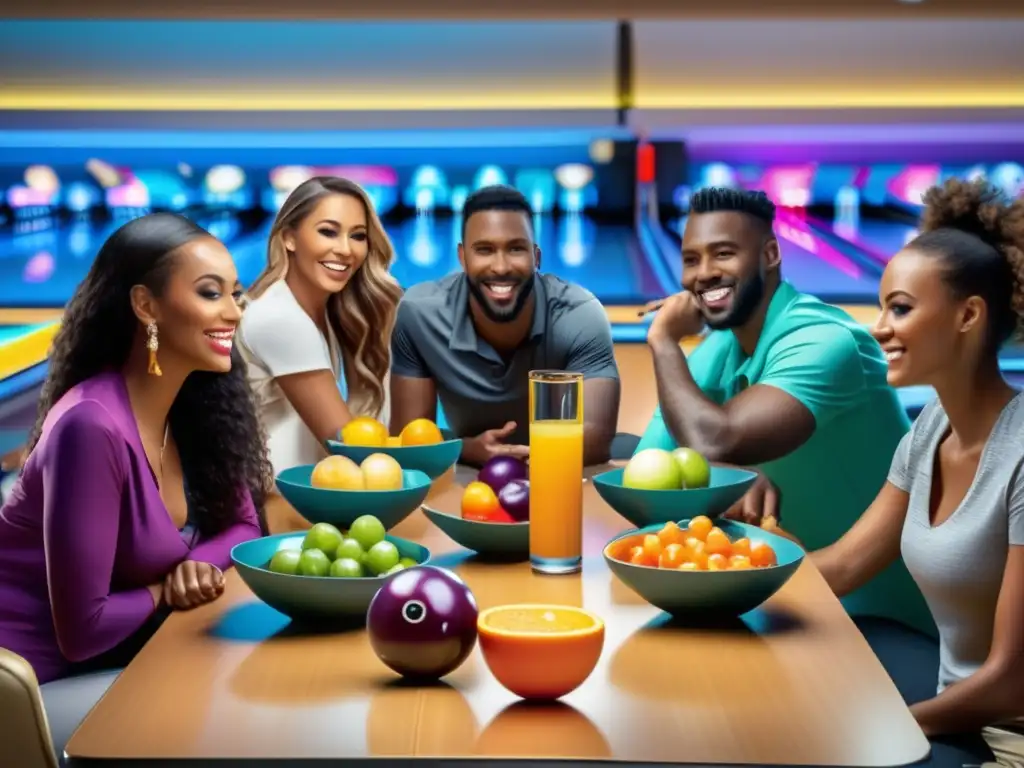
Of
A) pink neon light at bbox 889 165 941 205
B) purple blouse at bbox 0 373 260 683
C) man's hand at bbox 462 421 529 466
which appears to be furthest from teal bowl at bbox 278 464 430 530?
pink neon light at bbox 889 165 941 205

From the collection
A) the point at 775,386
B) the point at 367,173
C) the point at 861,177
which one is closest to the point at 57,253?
the point at 367,173

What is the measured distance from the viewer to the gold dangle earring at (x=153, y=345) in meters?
1.53

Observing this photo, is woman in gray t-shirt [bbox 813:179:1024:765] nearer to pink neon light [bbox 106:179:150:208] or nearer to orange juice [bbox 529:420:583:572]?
orange juice [bbox 529:420:583:572]

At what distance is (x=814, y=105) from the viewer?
448 cm

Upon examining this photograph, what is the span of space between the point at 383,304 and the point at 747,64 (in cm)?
248

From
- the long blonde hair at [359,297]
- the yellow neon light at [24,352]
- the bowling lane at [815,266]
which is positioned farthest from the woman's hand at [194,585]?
the bowling lane at [815,266]

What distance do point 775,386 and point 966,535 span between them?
1.92 ft

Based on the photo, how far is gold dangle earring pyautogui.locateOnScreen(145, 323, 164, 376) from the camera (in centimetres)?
153

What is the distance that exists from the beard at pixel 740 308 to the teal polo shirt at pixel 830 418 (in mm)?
35

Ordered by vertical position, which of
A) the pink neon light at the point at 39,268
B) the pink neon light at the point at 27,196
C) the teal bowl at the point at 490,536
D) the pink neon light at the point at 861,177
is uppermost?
A: the pink neon light at the point at 861,177

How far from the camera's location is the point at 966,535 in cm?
151

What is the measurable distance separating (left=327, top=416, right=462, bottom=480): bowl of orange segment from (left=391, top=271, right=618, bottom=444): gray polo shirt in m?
0.45

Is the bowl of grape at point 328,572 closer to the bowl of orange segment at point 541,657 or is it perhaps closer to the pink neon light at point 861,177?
the bowl of orange segment at point 541,657

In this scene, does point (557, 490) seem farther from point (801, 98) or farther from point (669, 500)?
point (801, 98)
